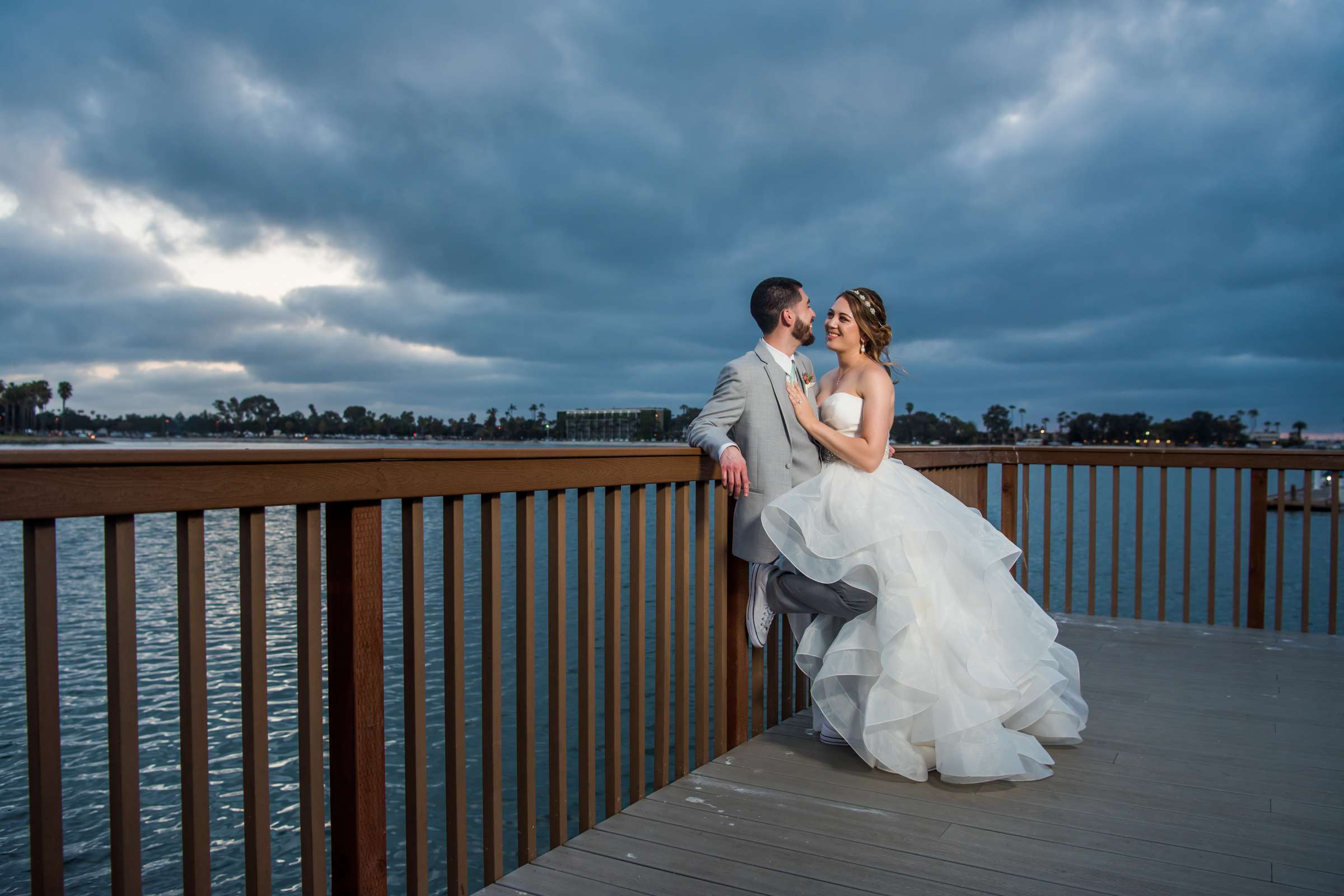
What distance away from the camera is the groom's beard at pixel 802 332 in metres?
2.81

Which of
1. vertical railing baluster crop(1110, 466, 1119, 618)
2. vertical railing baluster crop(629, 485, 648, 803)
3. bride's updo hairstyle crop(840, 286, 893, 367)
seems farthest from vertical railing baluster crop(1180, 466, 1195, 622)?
vertical railing baluster crop(629, 485, 648, 803)

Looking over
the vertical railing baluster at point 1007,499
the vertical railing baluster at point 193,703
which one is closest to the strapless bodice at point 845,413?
the vertical railing baluster at point 193,703

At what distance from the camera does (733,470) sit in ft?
8.22

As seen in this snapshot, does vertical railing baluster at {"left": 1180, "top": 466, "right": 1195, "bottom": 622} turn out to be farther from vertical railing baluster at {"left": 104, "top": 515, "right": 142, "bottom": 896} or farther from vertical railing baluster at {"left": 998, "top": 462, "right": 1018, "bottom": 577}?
vertical railing baluster at {"left": 104, "top": 515, "right": 142, "bottom": 896}

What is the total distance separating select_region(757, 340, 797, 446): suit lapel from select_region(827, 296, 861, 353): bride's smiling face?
309 mm

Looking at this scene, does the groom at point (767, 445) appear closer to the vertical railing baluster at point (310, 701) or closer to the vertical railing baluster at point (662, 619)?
the vertical railing baluster at point (662, 619)

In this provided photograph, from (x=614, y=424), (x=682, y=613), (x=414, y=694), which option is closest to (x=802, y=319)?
(x=682, y=613)

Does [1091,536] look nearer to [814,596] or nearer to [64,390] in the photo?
[814,596]

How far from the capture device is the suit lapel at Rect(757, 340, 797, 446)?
105 inches

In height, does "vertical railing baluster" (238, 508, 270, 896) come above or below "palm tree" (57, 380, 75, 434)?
below

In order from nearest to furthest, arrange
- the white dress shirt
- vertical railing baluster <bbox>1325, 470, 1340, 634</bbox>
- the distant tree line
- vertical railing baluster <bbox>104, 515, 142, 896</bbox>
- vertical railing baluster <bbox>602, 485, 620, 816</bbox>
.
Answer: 1. vertical railing baluster <bbox>104, 515, 142, 896</bbox>
2. vertical railing baluster <bbox>602, 485, 620, 816</bbox>
3. the white dress shirt
4. vertical railing baluster <bbox>1325, 470, 1340, 634</bbox>
5. the distant tree line

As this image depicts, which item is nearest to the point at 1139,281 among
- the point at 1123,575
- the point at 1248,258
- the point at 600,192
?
the point at 1248,258

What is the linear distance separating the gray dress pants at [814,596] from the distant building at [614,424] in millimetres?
1819

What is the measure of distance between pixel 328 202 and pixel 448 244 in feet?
25.1
